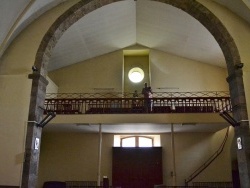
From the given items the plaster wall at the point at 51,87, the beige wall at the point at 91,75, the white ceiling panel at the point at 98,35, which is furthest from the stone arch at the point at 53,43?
the beige wall at the point at 91,75

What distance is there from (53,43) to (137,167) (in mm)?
6950

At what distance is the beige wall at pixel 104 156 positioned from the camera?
11.9m

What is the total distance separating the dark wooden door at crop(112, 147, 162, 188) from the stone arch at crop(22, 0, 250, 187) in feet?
19.1

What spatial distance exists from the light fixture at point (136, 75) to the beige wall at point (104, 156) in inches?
136

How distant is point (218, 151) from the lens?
39.5 ft

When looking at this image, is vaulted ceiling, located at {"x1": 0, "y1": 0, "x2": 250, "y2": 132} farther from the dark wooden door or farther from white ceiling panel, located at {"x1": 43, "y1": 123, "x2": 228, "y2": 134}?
the dark wooden door

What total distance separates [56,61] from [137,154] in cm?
598

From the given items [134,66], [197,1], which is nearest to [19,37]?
[197,1]

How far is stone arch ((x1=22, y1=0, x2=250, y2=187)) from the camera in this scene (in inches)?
264

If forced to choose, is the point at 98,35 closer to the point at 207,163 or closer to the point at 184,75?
the point at 184,75

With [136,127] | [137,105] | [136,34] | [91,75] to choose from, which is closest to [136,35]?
[136,34]

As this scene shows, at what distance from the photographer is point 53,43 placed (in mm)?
7887

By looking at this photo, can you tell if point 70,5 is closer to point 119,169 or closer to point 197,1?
point 197,1

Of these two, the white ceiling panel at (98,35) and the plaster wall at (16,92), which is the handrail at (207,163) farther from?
the plaster wall at (16,92)
